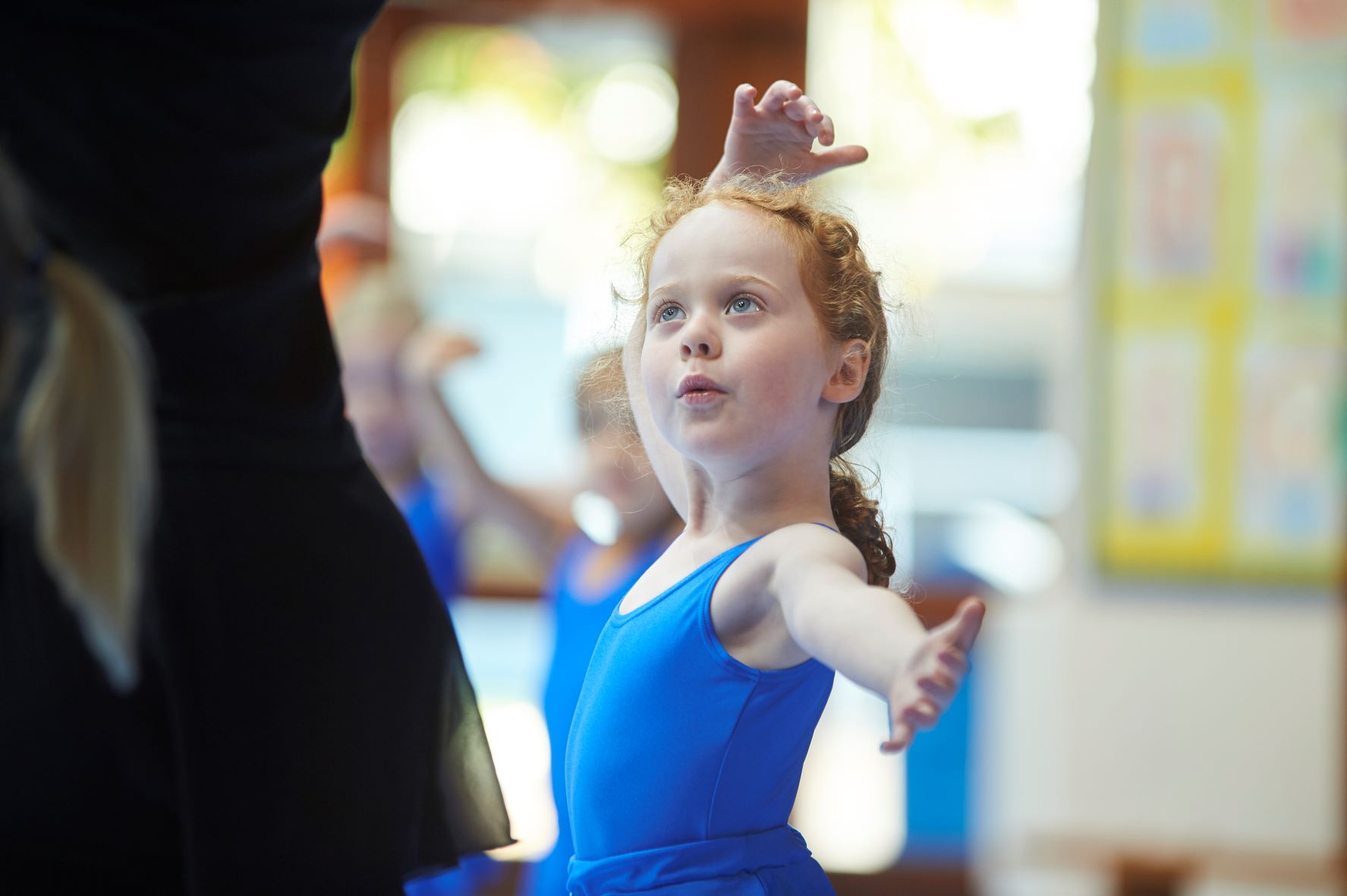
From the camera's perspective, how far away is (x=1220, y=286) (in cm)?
323

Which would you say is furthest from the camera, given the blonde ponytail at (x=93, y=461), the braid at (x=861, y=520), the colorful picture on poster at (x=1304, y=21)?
the colorful picture on poster at (x=1304, y=21)

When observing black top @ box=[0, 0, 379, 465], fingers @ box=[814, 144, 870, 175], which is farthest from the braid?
black top @ box=[0, 0, 379, 465]

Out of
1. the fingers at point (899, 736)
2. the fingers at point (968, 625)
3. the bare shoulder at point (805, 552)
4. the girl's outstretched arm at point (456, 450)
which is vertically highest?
the fingers at point (968, 625)

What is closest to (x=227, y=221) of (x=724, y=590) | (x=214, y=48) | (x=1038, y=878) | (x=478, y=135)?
(x=214, y=48)

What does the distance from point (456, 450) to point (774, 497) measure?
1467 mm

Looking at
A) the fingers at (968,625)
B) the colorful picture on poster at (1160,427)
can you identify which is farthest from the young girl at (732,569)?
the colorful picture on poster at (1160,427)

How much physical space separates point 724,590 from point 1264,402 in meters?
2.85

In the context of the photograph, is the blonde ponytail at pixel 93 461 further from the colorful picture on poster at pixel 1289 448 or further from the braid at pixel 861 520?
the colorful picture on poster at pixel 1289 448

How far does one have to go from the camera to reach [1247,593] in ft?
10.6

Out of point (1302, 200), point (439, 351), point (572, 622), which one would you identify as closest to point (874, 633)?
point (439, 351)

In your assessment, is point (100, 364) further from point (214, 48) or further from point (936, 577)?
point (936, 577)

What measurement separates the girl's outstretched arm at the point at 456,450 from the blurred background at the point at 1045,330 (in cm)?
80

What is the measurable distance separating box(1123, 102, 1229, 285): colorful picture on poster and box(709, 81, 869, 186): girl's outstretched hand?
2659 millimetres

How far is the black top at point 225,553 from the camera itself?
2.17 ft
